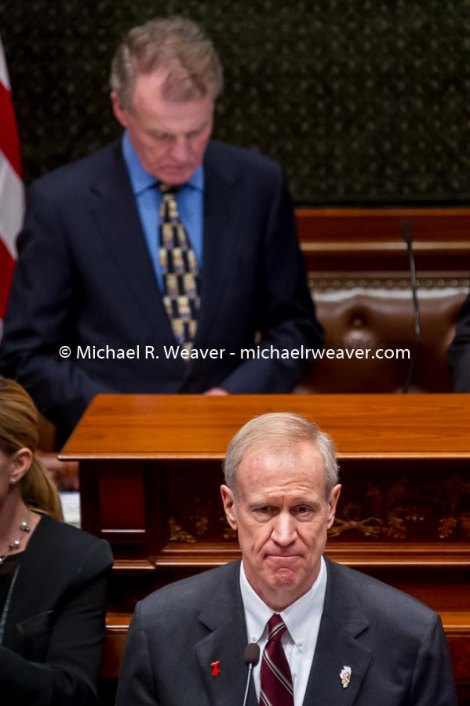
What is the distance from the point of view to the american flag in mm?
4258

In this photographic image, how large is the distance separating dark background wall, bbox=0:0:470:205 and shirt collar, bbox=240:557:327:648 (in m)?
2.52

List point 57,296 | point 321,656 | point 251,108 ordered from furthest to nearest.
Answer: point 251,108, point 57,296, point 321,656

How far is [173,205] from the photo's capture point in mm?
3455

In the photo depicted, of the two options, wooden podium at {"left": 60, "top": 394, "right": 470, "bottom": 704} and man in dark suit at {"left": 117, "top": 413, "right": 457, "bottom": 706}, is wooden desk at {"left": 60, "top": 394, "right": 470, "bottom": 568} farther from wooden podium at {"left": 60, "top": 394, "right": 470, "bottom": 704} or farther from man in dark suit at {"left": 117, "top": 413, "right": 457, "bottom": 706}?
Result: man in dark suit at {"left": 117, "top": 413, "right": 457, "bottom": 706}

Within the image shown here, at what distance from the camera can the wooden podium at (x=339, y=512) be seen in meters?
2.59

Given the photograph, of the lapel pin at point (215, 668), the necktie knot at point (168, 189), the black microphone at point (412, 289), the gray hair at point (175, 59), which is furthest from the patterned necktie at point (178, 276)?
the lapel pin at point (215, 668)

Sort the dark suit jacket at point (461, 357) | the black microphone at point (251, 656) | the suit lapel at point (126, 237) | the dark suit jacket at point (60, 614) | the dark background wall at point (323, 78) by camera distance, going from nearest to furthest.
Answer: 1. the black microphone at point (251, 656)
2. the dark suit jacket at point (60, 614)
3. the dark suit jacket at point (461, 357)
4. the suit lapel at point (126, 237)
5. the dark background wall at point (323, 78)

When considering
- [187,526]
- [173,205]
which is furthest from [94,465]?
[173,205]

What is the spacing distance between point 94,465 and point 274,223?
1.12 metres

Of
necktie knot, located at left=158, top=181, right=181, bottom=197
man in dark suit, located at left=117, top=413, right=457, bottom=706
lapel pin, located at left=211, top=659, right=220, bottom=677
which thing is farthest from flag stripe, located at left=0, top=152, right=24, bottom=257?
lapel pin, located at left=211, top=659, right=220, bottom=677

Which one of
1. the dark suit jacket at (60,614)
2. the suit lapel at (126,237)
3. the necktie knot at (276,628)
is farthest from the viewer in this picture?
the suit lapel at (126,237)

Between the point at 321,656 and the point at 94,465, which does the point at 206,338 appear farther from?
the point at 321,656

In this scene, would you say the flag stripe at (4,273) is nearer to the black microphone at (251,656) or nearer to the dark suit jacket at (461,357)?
the dark suit jacket at (461,357)

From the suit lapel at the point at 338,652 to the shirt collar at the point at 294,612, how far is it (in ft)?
0.06
